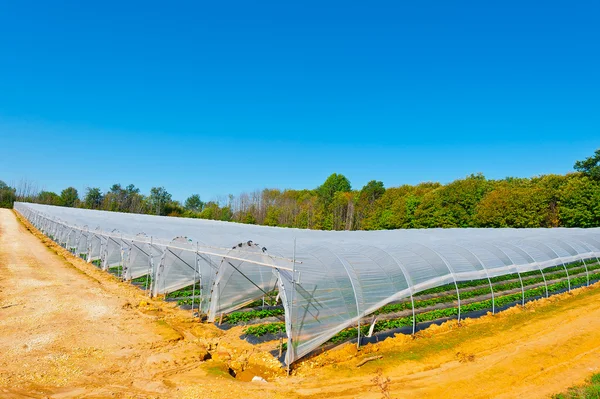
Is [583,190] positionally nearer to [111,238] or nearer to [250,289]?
[250,289]

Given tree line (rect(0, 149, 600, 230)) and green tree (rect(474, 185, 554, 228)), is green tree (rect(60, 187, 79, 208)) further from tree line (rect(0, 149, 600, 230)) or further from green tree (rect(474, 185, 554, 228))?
green tree (rect(474, 185, 554, 228))

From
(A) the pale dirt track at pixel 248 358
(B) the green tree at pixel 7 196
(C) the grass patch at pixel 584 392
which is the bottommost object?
(A) the pale dirt track at pixel 248 358

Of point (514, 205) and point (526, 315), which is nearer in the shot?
point (526, 315)

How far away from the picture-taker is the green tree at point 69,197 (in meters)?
128

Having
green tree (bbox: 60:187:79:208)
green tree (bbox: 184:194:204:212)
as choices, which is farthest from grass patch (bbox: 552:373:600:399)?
green tree (bbox: 60:187:79:208)

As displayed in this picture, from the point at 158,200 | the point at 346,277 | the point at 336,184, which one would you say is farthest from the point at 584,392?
the point at 158,200

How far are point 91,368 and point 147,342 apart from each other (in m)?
2.17

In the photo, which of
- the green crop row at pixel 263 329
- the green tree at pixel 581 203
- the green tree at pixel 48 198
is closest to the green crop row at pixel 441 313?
Result: the green crop row at pixel 263 329

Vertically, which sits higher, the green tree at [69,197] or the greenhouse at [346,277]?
the green tree at [69,197]

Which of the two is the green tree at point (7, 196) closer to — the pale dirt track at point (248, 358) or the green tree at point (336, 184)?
the green tree at point (336, 184)

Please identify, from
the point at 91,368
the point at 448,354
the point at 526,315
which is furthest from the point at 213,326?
the point at 526,315

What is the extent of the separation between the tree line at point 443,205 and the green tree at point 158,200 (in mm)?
1262

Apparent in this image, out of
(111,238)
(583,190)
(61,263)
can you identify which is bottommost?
(61,263)

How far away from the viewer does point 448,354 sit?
35.4 ft
